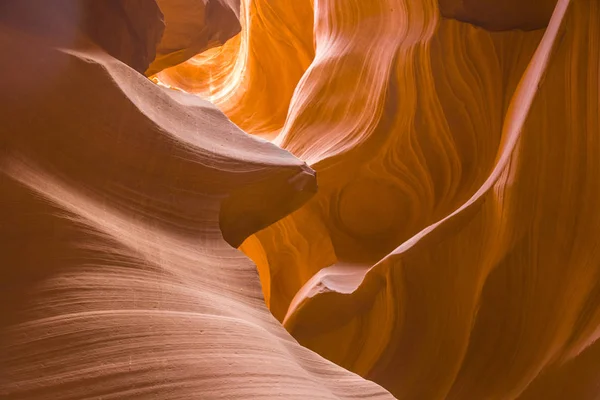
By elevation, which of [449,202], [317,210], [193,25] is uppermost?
[193,25]

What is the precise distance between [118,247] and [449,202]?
173 cm

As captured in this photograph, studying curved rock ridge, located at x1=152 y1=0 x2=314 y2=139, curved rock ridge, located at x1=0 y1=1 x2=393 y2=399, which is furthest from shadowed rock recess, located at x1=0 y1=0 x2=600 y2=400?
curved rock ridge, located at x1=152 y1=0 x2=314 y2=139

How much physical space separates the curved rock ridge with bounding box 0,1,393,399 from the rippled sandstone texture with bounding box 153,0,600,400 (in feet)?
3.17

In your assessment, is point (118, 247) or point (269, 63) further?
point (269, 63)

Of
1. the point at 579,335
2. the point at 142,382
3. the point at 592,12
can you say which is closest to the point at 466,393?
the point at 579,335

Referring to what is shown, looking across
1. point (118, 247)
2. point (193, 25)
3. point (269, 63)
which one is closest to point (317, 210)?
point (193, 25)

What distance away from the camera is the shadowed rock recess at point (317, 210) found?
0.80m

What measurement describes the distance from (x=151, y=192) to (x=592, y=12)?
5.19 feet

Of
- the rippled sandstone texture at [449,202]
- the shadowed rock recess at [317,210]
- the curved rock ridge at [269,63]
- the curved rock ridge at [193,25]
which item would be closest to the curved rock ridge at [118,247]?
the shadowed rock recess at [317,210]

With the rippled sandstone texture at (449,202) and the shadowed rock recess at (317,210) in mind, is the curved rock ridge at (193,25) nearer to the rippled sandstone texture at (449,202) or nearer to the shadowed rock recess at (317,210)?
the shadowed rock recess at (317,210)

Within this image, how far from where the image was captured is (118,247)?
877mm

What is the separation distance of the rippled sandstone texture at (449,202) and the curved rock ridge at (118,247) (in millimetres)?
967

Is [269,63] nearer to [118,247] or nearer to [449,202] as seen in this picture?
[449,202]

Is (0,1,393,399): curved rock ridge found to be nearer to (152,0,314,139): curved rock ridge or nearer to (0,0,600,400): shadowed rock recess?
(0,0,600,400): shadowed rock recess
